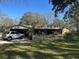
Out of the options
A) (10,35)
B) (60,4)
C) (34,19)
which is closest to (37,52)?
(60,4)

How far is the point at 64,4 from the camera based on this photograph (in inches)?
1337

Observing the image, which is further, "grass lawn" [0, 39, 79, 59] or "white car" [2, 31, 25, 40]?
"white car" [2, 31, 25, 40]

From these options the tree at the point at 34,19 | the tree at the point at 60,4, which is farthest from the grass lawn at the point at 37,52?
the tree at the point at 34,19

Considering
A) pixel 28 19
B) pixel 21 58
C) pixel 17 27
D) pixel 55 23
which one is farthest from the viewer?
pixel 28 19

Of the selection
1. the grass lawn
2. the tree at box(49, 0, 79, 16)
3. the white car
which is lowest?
the grass lawn

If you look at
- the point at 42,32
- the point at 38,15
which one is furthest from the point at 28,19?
the point at 42,32

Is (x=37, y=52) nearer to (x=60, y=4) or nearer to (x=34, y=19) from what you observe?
(x=60, y=4)

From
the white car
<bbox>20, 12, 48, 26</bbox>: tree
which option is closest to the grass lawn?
the white car

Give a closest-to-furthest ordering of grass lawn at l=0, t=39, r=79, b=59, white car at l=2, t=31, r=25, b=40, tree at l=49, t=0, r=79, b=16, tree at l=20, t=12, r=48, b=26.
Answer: grass lawn at l=0, t=39, r=79, b=59 → tree at l=49, t=0, r=79, b=16 → white car at l=2, t=31, r=25, b=40 → tree at l=20, t=12, r=48, b=26

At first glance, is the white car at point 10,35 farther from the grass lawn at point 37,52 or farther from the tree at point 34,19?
the tree at point 34,19

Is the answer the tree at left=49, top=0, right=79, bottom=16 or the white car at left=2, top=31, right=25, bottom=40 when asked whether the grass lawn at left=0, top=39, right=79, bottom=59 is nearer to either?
the tree at left=49, top=0, right=79, bottom=16

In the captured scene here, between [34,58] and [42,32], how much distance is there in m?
44.6

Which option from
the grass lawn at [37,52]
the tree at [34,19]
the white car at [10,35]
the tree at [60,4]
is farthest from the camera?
the tree at [34,19]

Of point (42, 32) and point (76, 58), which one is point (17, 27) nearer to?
point (42, 32)
